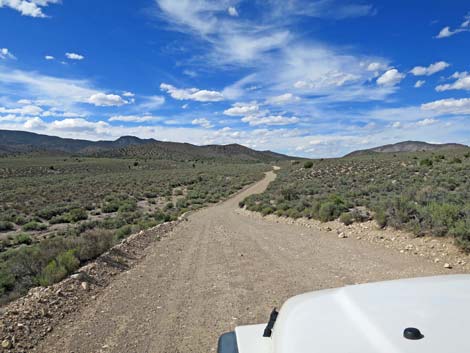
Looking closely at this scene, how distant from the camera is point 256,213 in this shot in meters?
20.7

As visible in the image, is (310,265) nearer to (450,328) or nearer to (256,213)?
(450,328)

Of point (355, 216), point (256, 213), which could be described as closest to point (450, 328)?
point (355, 216)

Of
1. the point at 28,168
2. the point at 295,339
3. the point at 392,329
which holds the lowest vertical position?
the point at 28,168

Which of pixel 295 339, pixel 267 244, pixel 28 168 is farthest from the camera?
pixel 28 168

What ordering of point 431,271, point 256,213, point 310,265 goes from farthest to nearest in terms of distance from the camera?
point 256,213 → point 310,265 → point 431,271

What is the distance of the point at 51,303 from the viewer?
627 cm

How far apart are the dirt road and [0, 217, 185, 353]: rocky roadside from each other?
236 mm

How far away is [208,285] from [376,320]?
19.5 ft

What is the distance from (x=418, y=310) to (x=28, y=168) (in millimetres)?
90087

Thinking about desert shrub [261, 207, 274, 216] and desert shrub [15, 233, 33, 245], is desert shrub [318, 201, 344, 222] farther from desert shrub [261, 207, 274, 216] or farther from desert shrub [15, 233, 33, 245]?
desert shrub [15, 233, 33, 245]

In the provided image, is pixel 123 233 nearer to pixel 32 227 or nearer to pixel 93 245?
pixel 93 245

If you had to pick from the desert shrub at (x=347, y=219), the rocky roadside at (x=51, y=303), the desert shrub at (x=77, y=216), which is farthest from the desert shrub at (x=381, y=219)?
the desert shrub at (x=77, y=216)

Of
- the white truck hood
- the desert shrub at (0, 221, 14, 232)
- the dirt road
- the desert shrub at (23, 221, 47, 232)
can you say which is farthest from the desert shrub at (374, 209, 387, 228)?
the desert shrub at (0, 221, 14, 232)

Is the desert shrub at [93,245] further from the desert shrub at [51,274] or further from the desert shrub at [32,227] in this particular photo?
the desert shrub at [32,227]
